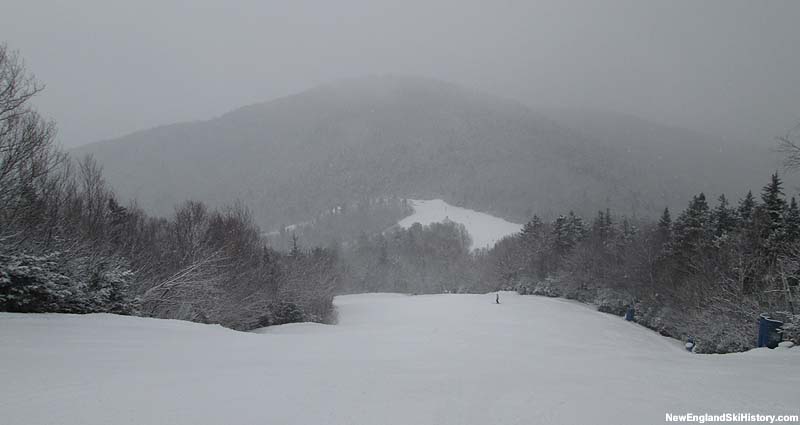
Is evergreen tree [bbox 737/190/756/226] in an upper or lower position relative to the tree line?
upper

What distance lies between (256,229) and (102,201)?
10.7 meters

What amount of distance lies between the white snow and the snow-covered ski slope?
9863 cm

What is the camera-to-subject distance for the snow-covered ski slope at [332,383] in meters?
3.83

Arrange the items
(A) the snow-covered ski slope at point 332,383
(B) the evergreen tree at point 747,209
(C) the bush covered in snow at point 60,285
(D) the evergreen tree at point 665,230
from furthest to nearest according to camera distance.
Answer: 1. (D) the evergreen tree at point 665,230
2. (B) the evergreen tree at point 747,209
3. (C) the bush covered in snow at point 60,285
4. (A) the snow-covered ski slope at point 332,383

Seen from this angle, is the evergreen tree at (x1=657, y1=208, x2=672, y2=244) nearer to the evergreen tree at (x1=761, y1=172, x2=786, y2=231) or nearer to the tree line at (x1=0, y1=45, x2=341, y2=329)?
the evergreen tree at (x1=761, y1=172, x2=786, y2=231)

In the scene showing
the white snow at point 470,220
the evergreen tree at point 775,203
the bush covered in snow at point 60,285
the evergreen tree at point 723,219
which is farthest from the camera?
the white snow at point 470,220

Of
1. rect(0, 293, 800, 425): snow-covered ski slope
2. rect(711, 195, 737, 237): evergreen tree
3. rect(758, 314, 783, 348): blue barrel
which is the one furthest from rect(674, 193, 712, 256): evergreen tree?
rect(0, 293, 800, 425): snow-covered ski slope

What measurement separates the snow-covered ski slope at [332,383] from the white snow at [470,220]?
9863 cm

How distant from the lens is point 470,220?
13912 cm

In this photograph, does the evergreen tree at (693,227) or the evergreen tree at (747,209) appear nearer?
the evergreen tree at (693,227)

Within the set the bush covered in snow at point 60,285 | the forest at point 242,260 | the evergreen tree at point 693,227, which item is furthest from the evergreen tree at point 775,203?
the bush covered in snow at point 60,285

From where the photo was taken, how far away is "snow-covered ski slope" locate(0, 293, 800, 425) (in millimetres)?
3828

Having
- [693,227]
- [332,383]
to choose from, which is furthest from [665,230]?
[332,383]

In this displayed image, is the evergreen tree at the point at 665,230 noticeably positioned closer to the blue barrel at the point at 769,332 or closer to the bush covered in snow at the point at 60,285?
the blue barrel at the point at 769,332
